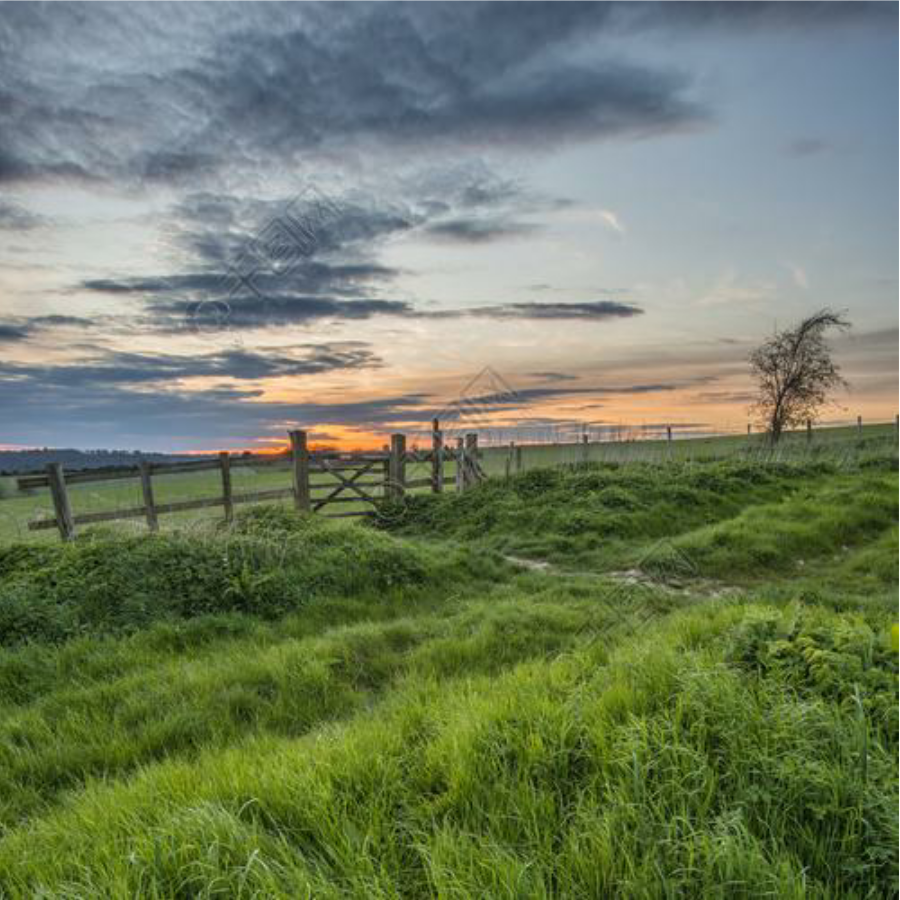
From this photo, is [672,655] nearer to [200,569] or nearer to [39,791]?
[39,791]

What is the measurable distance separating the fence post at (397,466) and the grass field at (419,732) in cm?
909

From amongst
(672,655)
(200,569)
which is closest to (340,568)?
(200,569)

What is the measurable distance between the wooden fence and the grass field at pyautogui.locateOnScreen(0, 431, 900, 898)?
414cm

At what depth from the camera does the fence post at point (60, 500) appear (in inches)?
496

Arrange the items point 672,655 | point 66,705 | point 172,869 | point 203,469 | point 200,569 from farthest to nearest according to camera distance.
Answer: point 203,469
point 200,569
point 66,705
point 672,655
point 172,869

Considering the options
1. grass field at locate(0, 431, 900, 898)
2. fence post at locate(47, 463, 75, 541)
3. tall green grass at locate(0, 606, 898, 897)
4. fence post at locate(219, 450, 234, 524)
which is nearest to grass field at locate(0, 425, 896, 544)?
fence post at locate(219, 450, 234, 524)

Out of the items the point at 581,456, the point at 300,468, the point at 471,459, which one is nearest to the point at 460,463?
the point at 471,459

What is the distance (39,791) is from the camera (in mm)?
4055

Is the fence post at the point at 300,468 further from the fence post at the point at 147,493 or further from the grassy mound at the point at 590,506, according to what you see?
the fence post at the point at 147,493

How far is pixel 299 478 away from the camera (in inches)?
661

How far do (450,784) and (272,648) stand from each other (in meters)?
3.99

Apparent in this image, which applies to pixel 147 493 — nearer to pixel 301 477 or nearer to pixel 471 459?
pixel 301 477

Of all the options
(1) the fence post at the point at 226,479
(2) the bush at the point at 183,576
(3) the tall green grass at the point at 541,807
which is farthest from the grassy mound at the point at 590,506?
(3) the tall green grass at the point at 541,807

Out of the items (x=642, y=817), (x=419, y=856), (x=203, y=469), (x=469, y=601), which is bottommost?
(x=469, y=601)
